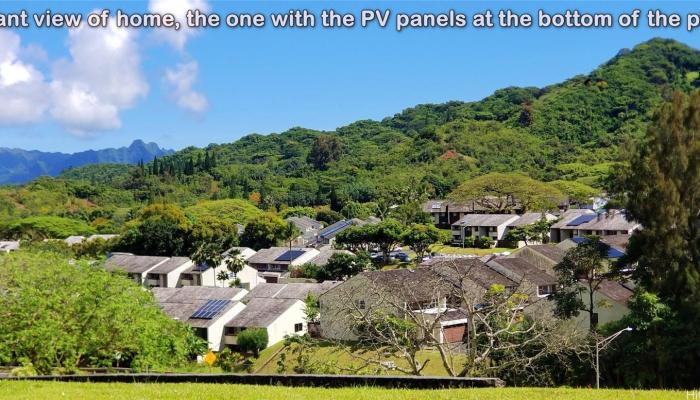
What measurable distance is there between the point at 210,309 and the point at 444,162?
3411 inches

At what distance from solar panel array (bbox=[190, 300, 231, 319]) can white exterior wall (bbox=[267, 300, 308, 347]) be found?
357 cm

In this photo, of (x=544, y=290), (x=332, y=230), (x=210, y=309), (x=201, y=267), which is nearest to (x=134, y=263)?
(x=201, y=267)

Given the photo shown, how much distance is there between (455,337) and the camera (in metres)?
33.7

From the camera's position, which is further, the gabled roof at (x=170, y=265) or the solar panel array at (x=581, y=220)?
the solar panel array at (x=581, y=220)

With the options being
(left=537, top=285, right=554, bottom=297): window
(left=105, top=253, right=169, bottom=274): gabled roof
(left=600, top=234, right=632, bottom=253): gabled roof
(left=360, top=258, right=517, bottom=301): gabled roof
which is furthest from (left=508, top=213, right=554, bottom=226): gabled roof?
(left=105, top=253, right=169, bottom=274): gabled roof

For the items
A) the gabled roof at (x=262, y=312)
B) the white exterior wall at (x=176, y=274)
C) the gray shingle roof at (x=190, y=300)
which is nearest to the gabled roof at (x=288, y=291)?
the gabled roof at (x=262, y=312)

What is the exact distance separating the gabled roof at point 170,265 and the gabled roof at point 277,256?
6136mm

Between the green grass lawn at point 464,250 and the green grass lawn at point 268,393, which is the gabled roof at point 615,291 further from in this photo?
the green grass lawn at point 464,250

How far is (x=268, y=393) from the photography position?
10.9 meters

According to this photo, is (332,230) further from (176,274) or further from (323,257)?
(176,274)

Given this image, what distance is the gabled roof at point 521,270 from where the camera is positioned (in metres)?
39.9

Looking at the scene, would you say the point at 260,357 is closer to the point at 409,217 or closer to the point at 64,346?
the point at 64,346

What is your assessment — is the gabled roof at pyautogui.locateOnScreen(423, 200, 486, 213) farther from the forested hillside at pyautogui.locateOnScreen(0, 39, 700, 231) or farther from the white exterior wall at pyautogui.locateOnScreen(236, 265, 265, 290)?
the white exterior wall at pyautogui.locateOnScreen(236, 265, 265, 290)

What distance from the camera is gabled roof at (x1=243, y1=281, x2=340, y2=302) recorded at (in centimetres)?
3988
